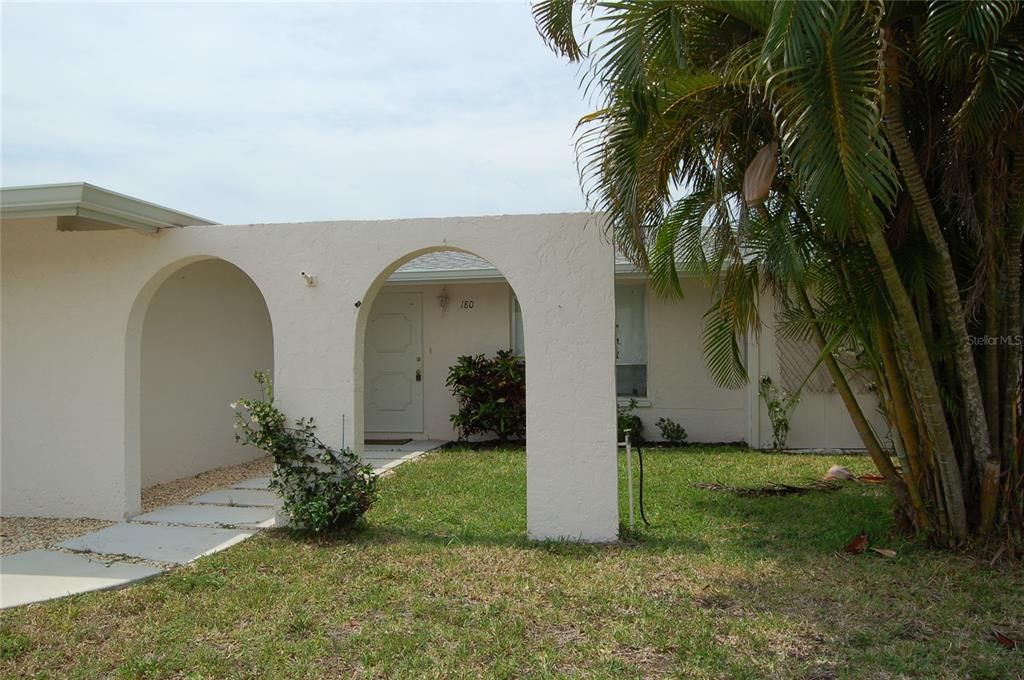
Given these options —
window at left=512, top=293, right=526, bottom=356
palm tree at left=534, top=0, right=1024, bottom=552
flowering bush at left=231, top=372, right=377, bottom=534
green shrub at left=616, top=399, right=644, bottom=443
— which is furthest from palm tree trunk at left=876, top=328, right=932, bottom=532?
window at left=512, top=293, right=526, bottom=356

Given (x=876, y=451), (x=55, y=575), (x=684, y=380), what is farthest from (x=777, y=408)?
(x=55, y=575)

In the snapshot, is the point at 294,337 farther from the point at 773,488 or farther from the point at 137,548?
the point at 773,488

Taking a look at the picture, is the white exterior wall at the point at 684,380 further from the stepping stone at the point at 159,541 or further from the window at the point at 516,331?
the stepping stone at the point at 159,541

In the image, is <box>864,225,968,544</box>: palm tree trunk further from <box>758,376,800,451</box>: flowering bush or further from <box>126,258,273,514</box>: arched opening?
<box>126,258,273,514</box>: arched opening

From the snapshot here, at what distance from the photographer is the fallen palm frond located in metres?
7.77

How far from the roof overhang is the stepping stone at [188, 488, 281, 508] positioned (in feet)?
9.23

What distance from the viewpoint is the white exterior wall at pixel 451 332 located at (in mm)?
12211

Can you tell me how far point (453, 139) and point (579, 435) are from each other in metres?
6.85

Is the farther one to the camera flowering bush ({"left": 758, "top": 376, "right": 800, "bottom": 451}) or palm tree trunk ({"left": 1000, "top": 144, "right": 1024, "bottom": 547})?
flowering bush ({"left": 758, "top": 376, "right": 800, "bottom": 451})

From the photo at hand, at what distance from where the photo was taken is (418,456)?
10.7 m

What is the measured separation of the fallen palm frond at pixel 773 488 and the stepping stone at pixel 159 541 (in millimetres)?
4718

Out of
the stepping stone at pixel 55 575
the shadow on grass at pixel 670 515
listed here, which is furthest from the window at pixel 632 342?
the stepping stone at pixel 55 575

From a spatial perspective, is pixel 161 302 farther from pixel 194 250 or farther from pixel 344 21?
pixel 344 21

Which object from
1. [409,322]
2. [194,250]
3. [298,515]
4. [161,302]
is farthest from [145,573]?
[409,322]
